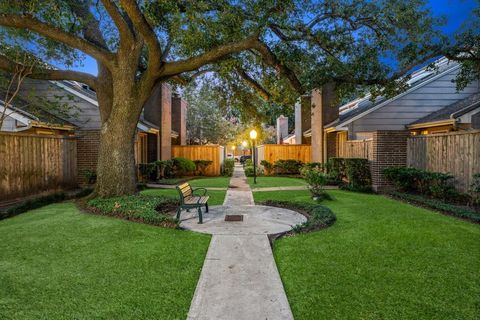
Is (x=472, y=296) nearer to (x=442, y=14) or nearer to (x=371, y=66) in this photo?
(x=371, y=66)

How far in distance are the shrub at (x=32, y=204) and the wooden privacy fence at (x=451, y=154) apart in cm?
1194

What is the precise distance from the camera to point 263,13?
813 cm

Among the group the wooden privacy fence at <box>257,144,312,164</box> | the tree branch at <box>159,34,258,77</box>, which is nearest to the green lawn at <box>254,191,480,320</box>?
the tree branch at <box>159,34,258,77</box>

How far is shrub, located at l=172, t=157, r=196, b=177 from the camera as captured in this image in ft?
59.2

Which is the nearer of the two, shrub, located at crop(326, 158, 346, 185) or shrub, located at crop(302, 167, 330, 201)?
shrub, located at crop(302, 167, 330, 201)

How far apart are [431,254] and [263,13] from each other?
699cm

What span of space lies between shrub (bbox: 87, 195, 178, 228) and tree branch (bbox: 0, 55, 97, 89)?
3.95m

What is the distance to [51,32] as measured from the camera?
26.1 feet

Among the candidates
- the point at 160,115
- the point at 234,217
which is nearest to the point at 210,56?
the point at 234,217

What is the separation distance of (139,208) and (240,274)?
403 cm

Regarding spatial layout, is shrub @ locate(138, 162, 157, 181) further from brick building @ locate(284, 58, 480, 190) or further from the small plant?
brick building @ locate(284, 58, 480, 190)

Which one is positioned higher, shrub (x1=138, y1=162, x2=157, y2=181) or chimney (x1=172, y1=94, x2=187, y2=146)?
chimney (x1=172, y1=94, x2=187, y2=146)

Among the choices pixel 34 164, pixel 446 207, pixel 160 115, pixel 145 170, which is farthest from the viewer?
pixel 160 115

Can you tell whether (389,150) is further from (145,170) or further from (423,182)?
(145,170)
